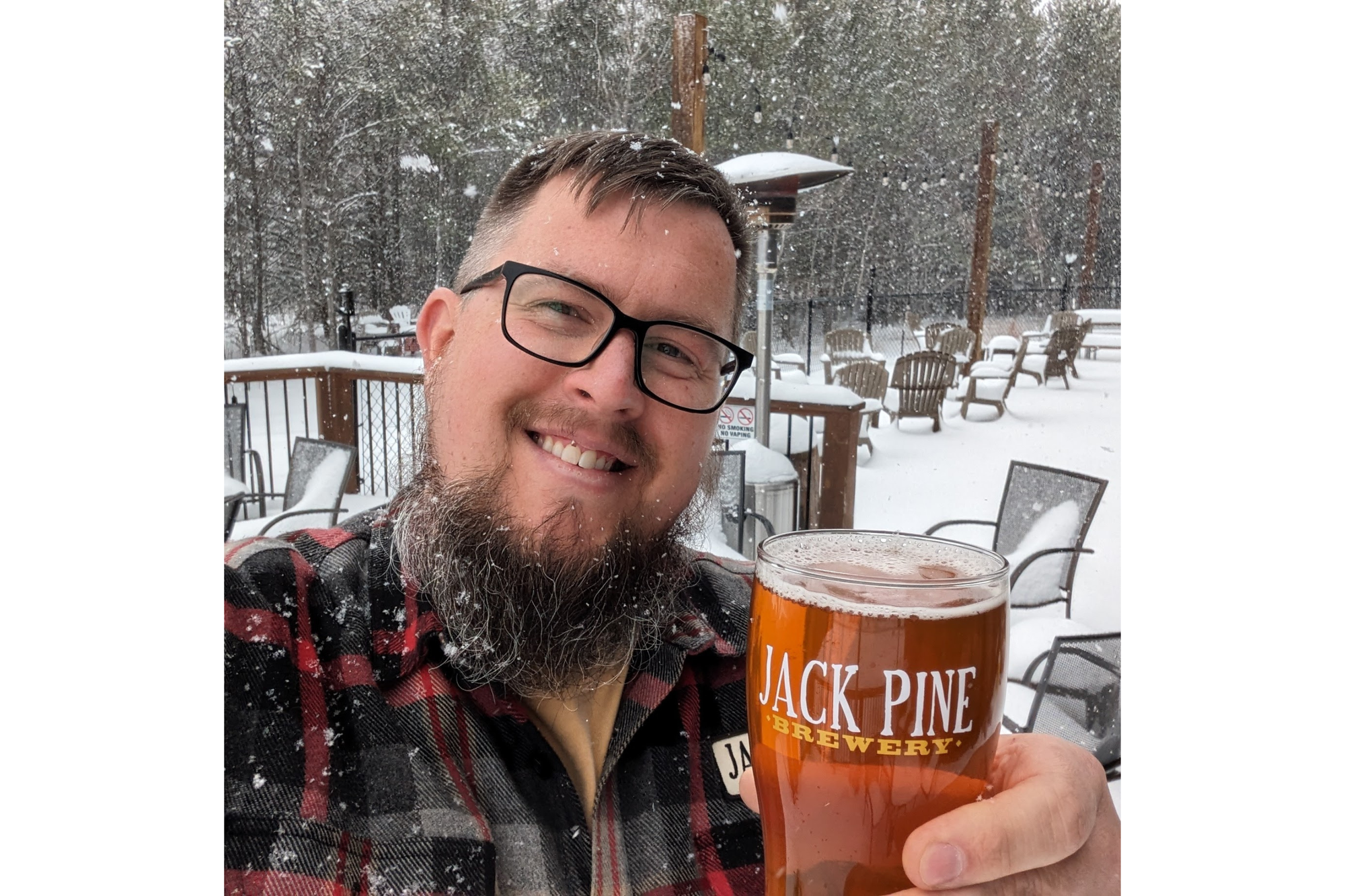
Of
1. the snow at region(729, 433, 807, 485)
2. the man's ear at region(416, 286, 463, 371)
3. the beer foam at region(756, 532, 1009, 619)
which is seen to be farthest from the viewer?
the snow at region(729, 433, 807, 485)

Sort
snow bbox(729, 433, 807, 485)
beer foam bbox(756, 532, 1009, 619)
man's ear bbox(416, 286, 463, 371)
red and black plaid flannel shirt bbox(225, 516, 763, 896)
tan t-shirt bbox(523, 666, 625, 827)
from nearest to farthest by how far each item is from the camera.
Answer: beer foam bbox(756, 532, 1009, 619) < red and black plaid flannel shirt bbox(225, 516, 763, 896) < tan t-shirt bbox(523, 666, 625, 827) < man's ear bbox(416, 286, 463, 371) < snow bbox(729, 433, 807, 485)

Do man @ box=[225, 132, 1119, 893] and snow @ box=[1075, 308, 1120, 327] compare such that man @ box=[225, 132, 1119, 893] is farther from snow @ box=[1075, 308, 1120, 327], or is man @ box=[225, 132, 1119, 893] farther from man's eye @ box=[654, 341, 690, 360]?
snow @ box=[1075, 308, 1120, 327]

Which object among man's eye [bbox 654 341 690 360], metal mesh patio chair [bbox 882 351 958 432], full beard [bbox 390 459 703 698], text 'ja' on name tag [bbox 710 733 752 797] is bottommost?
text 'ja' on name tag [bbox 710 733 752 797]

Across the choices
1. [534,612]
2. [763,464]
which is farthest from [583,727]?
[763,464]

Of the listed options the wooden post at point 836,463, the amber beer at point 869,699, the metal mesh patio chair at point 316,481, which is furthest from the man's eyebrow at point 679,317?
the metal mesh patio chair at point 316,481

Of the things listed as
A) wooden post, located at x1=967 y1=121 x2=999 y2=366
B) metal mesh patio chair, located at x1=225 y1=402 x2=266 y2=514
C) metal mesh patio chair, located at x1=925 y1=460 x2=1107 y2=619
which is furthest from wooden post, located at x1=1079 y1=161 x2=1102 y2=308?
metal mesh patio chair, located at x1=225 y1=402 x2=266 y2=514

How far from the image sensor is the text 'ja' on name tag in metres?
0.87

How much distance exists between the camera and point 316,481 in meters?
1.06

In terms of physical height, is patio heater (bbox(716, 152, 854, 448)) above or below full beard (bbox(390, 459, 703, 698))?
above

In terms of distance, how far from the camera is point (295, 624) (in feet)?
2.67
